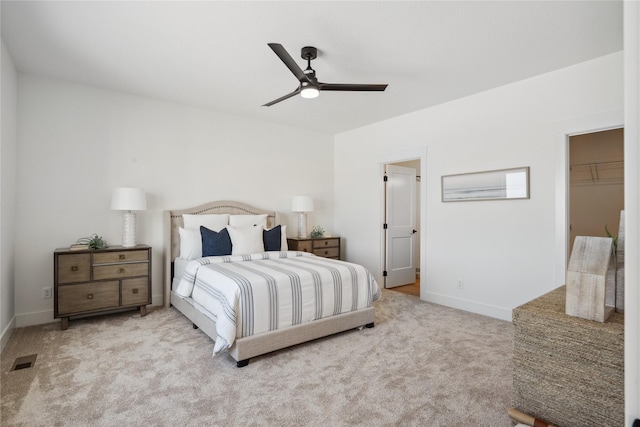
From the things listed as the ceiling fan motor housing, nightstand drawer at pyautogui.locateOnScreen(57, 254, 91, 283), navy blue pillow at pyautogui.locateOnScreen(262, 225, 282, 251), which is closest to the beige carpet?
nightstand drawer at pyautogui.locateOnScreen(57, 254, 91, 283)

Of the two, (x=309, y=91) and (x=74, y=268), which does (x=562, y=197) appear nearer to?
(x=309, y=91)

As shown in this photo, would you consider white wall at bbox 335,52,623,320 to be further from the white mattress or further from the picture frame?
the white mattress

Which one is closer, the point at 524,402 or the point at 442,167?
the point at 524,402

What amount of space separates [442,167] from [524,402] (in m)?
3.45

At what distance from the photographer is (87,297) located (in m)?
3.42

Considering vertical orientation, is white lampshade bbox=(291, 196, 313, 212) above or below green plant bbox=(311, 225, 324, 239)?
above

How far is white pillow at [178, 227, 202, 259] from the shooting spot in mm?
4023

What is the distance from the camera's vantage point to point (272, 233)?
178 inches

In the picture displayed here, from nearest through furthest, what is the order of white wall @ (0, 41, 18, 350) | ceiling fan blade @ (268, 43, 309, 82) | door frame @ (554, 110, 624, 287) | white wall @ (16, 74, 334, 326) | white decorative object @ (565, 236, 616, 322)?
white decorative object @ (565, 236, 616, 322)
ceiling fan blade @ (268, 43, 309, 82)
white wall @ (0, 41, 18, 350)
door frame @ (554, 110, 624, 287)
white wall @ (16, 74, 334, 326)

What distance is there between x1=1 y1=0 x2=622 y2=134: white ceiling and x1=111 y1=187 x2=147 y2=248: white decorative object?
47.2 inches

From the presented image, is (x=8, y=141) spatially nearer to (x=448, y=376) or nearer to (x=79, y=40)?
(x=79, y=40)

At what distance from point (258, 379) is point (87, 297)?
7.21 ft

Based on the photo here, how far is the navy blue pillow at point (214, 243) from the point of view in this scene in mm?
3961

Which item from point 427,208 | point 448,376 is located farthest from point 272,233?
point 448,376
